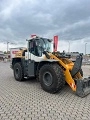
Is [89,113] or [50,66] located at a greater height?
[50,66]

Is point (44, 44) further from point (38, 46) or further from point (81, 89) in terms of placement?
point (81, 89)

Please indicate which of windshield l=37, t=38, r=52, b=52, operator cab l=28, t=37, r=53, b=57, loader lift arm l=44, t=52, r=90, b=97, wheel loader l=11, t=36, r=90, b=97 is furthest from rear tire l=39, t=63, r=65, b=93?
windshield l=37, t=38, r=52, b=52

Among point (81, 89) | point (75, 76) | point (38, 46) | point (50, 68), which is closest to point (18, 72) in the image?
point (38, 46)

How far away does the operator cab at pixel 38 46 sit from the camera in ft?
29.8

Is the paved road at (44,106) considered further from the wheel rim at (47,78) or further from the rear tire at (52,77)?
the wheel rim at (47,78)

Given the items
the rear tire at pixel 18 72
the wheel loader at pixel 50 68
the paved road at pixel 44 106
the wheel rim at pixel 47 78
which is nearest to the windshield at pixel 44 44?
the wheel loader at pixel 50 68

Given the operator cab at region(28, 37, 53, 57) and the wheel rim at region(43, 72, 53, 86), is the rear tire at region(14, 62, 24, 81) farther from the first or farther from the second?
the wheel rim at region(43, 72, 53, 86)

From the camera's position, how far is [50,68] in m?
7.48

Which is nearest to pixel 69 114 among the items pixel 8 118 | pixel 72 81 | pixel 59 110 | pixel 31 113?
pixel 59 110

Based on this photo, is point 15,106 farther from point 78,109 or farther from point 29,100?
point 78,109

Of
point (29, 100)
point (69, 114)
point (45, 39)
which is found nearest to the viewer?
point (69, 114)

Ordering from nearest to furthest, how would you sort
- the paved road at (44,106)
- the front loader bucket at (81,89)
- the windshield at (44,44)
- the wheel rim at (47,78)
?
the paved road at (44,106)
the front loader bucket at (81,89)
the wheel rim at (47,78)
the windshield at (44,44)

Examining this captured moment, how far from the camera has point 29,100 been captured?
6387mm

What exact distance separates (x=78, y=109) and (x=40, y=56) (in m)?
A: 4.01
